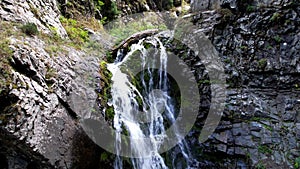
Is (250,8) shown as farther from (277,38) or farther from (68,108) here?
(68,108)

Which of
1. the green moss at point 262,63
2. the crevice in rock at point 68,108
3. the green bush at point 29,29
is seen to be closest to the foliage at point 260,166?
the green moss at point 262,63

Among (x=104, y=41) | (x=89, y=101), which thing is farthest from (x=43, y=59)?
(x=104, y=41)

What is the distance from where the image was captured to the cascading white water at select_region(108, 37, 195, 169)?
5707 mm

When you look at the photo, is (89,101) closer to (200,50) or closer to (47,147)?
(47,147)

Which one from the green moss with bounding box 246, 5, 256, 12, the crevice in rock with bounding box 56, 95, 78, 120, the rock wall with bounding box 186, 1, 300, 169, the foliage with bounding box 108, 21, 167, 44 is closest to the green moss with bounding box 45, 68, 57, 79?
the crevice in rock with bounding box 56, 95, 78, 120

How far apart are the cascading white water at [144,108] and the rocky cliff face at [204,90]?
63cm

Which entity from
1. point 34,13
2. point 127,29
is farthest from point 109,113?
point 127,29

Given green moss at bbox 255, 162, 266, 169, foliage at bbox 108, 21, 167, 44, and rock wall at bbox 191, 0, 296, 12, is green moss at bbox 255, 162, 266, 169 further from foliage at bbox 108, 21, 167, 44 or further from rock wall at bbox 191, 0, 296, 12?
foliage at bbox 108, 21, 167, 44

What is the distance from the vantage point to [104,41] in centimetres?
897

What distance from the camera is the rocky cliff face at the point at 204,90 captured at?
414 centimetres

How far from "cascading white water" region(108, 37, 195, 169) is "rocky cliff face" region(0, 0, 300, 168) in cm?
63

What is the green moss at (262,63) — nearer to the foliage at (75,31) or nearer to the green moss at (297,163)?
the green moss at (297,163)

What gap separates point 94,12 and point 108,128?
7.04 meters

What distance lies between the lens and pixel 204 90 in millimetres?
7141
